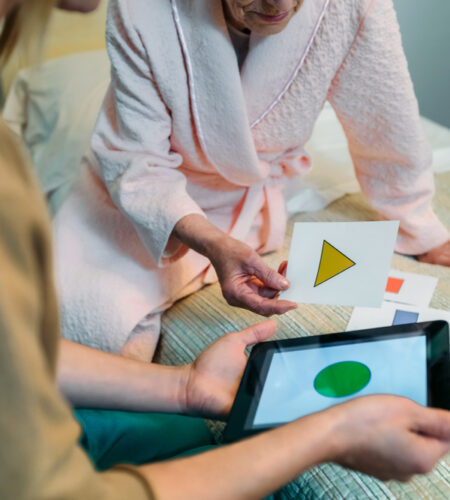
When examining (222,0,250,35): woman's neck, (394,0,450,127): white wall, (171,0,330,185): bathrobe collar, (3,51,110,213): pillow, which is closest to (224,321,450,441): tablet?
(171,0,330,185): bathrobe collar

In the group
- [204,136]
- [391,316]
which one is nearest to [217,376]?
[391,316]

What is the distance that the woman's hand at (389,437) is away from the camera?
547mm

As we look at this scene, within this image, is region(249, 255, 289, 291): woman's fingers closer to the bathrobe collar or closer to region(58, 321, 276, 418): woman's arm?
region(58, 321, 276, 418): woman's arm

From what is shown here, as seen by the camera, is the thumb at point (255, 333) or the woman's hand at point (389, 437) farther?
the thumb at point (255, 333)

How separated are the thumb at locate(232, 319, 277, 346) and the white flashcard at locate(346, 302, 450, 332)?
169mm

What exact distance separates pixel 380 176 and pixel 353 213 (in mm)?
143

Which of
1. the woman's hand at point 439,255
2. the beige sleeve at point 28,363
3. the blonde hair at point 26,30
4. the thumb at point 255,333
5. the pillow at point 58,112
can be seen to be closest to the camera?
the beige sleeve at point 28,363

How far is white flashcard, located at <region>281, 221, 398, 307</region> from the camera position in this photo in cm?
79

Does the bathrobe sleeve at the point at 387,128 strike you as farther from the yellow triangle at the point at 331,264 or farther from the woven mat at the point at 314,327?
the yellow triangle at the point at 331,264

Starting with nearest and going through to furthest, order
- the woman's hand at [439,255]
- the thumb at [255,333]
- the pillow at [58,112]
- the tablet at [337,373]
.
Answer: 1. the tablet at [337,373]
2. the thumb at [255,333]
3. the woman's hand at [439,255]
4. the pillow at [58,112]

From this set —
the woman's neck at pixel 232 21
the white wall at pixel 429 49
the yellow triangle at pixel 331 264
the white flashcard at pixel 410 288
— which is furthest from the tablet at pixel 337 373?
the white wall at pixel 429 49

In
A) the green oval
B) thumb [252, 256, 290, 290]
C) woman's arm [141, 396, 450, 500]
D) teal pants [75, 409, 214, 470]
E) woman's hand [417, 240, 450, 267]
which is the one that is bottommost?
teal pants [75, 409, 214, 470]

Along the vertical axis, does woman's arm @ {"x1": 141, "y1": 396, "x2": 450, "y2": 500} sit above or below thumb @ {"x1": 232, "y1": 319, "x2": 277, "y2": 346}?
above

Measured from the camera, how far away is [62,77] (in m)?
1.53
